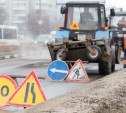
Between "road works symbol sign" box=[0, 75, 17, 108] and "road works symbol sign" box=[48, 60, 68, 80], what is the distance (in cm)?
478

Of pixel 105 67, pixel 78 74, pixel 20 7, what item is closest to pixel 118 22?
pixel 105 67

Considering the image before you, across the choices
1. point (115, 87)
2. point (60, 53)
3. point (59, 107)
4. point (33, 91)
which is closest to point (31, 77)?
point (33, 91)

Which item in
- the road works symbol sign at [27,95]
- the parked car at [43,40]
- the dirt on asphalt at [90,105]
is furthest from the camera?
the parked car at [43,40]

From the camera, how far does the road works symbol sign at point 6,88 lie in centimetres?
819

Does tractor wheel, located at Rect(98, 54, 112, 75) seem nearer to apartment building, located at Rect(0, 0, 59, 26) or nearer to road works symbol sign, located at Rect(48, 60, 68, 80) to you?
road works symbol sign, located at Rect(48, 60, 68, 80)

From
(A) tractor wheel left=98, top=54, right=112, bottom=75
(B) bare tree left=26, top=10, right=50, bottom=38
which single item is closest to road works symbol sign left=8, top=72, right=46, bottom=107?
(A) tractor wheel left=98, top=54, right=112, bottom=75

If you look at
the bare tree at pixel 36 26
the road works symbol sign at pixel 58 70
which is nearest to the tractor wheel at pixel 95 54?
the road works symbol sign at pixel 58 70

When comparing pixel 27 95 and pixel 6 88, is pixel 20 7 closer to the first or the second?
pixel 6 88

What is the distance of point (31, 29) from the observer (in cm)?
8150

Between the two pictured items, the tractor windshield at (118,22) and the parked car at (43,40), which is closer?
the tractor windshield at (118,22)

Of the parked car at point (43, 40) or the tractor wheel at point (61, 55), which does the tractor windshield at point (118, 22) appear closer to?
the tractor wheel at point (61, 55)

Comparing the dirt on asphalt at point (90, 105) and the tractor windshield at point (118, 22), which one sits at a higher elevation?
the tractor windshield at point (118, 22)

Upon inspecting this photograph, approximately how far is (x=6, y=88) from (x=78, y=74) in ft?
16.8

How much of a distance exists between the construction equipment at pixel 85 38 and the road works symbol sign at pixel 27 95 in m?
6.18
